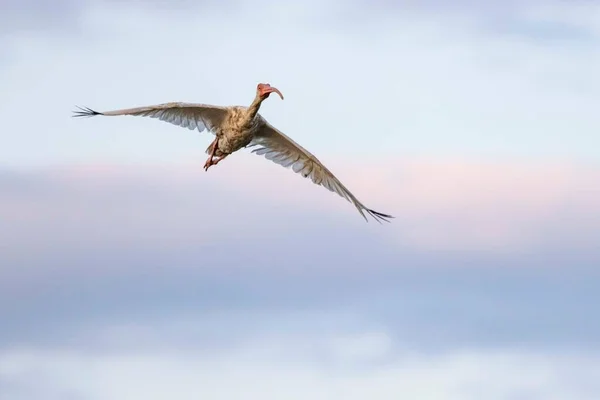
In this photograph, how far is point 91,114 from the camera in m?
29.4

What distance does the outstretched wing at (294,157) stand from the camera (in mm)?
32906

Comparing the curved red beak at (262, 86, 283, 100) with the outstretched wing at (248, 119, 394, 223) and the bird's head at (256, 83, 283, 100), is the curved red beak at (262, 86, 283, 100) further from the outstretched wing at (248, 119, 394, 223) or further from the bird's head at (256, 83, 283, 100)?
the outstretched wing at (248, 119, 394, 223)

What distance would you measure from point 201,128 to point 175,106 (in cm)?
133

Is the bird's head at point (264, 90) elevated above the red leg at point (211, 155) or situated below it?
above

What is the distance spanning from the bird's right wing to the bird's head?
1233mm

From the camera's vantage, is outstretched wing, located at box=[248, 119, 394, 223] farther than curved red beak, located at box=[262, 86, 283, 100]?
Yes

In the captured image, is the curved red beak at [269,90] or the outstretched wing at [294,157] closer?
the curved red beak at [269,90]

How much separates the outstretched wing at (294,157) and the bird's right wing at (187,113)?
1424mm

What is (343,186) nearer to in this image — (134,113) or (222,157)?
(222,157)

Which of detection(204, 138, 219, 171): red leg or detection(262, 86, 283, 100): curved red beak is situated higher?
detection(262, 86, 283, 100): curved red beak

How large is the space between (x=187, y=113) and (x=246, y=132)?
63.4 inches

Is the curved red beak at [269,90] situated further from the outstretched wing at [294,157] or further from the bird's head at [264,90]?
the outstretched wing at [294,157]

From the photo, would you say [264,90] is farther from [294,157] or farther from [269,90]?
[294,157]

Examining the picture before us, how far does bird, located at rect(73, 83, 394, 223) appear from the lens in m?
30.8
